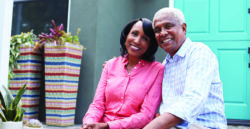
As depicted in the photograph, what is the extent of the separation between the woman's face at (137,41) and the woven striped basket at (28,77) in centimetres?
230

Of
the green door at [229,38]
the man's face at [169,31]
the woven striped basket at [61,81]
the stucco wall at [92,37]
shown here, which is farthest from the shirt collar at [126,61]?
the green door at [229,38]

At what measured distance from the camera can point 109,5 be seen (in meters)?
4.21

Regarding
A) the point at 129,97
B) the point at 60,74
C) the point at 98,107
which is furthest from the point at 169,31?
the point at 60,74

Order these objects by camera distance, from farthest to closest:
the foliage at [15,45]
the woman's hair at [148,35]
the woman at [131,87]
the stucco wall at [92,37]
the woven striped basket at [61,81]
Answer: the stucco wall at [92,37]
the foliage at [15,45]
the woven striped basket at [61,81]
the woman's hair at [148,35]
the woman at [131,87]

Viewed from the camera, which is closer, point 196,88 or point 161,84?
point 196,88

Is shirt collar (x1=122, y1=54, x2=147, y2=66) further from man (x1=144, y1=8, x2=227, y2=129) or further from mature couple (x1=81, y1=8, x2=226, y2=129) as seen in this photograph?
man (x1=144, y1=8, x2=227, y2=129)

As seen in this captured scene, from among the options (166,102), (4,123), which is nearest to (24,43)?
(4,123)

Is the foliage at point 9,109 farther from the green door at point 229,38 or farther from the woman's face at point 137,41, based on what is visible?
the green door at point 229,38

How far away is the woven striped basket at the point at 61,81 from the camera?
3.56 m

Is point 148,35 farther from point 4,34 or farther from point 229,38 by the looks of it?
point 229,38

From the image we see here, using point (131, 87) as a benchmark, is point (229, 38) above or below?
above

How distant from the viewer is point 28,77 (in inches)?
149

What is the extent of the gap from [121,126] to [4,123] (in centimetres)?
115

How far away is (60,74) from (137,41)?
78.6 inches
